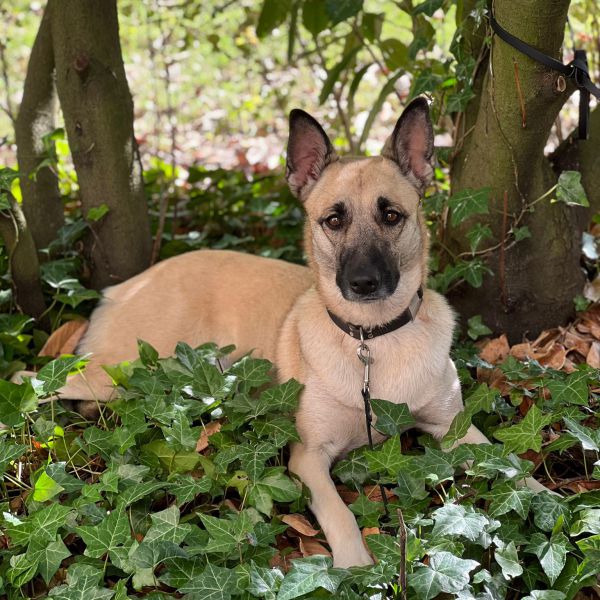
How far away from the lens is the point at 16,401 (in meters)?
2.99

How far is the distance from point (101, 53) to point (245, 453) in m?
2.51

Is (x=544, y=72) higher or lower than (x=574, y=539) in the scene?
higher

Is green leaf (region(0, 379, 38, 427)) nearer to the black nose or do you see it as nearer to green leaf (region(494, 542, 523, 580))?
the black nose

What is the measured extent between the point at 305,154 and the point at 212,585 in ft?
6.33

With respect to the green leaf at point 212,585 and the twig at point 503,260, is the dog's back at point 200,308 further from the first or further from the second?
the green leaf at point 212,585

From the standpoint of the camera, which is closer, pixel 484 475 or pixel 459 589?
pixel 459 589

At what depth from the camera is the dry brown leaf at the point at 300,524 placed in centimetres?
284

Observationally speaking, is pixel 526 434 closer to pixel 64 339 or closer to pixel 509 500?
pixel 509 500

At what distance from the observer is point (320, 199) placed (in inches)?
135

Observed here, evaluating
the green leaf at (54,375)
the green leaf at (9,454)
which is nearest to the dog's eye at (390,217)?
the green leaf at (54,375)

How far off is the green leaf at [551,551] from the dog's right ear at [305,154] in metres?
1.82

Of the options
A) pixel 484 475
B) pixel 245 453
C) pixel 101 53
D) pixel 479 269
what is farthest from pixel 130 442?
pixel 101 53

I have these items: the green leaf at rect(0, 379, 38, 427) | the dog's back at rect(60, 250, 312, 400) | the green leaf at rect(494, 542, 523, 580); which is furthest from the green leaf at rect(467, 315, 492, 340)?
the green leaf at rect(0, 379, 38, 427)

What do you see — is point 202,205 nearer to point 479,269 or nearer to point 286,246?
point 286,246
